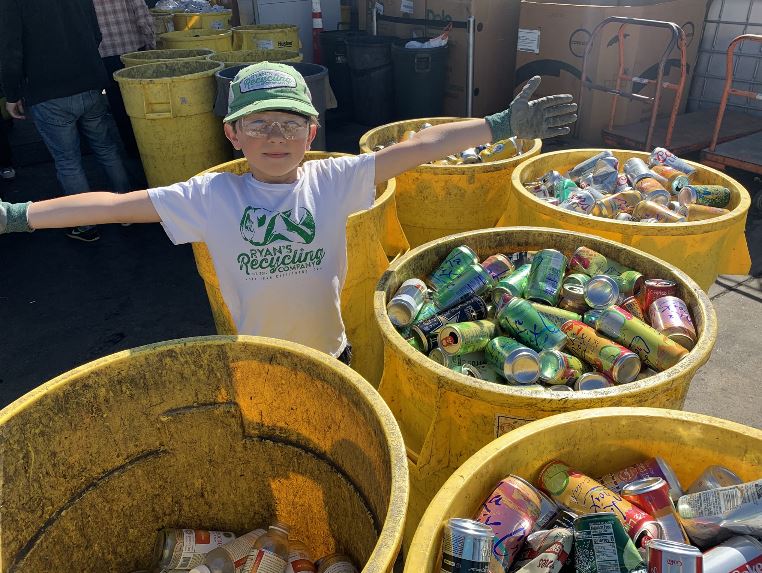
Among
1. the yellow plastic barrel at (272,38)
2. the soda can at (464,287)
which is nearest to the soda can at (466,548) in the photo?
the soda can at (464,287)

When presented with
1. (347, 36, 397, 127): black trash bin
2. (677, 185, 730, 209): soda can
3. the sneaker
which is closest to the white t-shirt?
(677, 185, 730, 209): soda can

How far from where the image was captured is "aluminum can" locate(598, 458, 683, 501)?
5.22 ft

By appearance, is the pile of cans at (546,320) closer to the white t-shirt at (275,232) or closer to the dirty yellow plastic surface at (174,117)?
the white t-shirt at (275,232)

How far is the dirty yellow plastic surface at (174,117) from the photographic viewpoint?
5.59m

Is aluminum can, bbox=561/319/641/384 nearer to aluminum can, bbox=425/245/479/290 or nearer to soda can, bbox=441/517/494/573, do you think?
aluminum can, bbox=425/245/479/290

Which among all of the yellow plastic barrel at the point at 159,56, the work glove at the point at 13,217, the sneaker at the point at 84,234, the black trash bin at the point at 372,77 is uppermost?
the work glove at the point at 13,217

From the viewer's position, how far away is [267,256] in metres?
2.25

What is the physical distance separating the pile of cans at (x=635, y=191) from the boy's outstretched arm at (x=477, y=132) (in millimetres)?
657

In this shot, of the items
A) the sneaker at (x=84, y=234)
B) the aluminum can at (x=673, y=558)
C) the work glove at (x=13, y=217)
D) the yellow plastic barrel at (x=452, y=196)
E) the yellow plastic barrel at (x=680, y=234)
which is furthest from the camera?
the sneaker at (x=84, y=234)

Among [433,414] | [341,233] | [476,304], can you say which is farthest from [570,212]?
[433,414]

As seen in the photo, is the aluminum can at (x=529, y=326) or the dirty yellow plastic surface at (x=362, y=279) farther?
the dirty yellow plastic surface at (x=362, y=279)

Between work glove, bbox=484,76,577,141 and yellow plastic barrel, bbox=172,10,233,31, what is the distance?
752 centimetres

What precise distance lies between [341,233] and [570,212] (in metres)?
1.20

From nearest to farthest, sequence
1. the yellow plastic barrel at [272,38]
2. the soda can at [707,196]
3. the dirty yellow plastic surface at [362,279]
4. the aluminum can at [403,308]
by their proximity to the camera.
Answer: the aluminum can at [403,308] < the dirty yellow plastic surface at [362,279] < the soda can at [707,196] < the yellow plastic barrel at [272,38]
